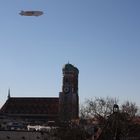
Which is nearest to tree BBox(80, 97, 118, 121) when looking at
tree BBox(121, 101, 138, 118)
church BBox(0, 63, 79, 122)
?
tree BBox(121, 101, 138, 118)

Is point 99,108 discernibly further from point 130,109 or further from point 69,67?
point 69,67

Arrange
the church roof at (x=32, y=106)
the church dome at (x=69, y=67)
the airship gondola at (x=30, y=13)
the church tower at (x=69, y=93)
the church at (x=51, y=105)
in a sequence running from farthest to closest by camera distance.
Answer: the church roof at (x=32, y=106) < the church at (x=51, y=105) < the church dome at (x=69, y=67) < the church tower at (x=69, y=93) < the airship gondola at (x=30, y=13)

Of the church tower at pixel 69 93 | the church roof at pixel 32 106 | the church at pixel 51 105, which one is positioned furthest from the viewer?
the church roof at pixel 32 106

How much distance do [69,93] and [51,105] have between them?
8.65 meters

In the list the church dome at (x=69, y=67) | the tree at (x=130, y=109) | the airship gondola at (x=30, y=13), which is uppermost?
the church dome at (x=69, y=67)

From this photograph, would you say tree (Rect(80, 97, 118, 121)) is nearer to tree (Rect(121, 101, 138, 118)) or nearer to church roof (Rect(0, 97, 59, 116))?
tree (Rect(121, 101, 138, 118))

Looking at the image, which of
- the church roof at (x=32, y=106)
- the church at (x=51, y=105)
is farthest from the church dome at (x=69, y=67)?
the church roof at (x=32, y=106)

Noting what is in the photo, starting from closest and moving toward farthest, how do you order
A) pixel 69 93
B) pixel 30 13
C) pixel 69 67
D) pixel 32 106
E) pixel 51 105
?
pixel 30 13
pixel 69 67
pixel 69 93
pixel 32 106
pixel 51 105

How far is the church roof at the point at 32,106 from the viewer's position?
16100 cm

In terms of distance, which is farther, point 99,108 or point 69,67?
point 69,67

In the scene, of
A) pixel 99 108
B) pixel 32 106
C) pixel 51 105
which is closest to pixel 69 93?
pixel 51 105

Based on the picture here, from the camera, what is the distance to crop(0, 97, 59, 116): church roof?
161000mm

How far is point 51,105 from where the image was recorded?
163000mm

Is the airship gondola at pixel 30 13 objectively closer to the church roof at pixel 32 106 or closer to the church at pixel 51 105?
the church at pixel 51 105
